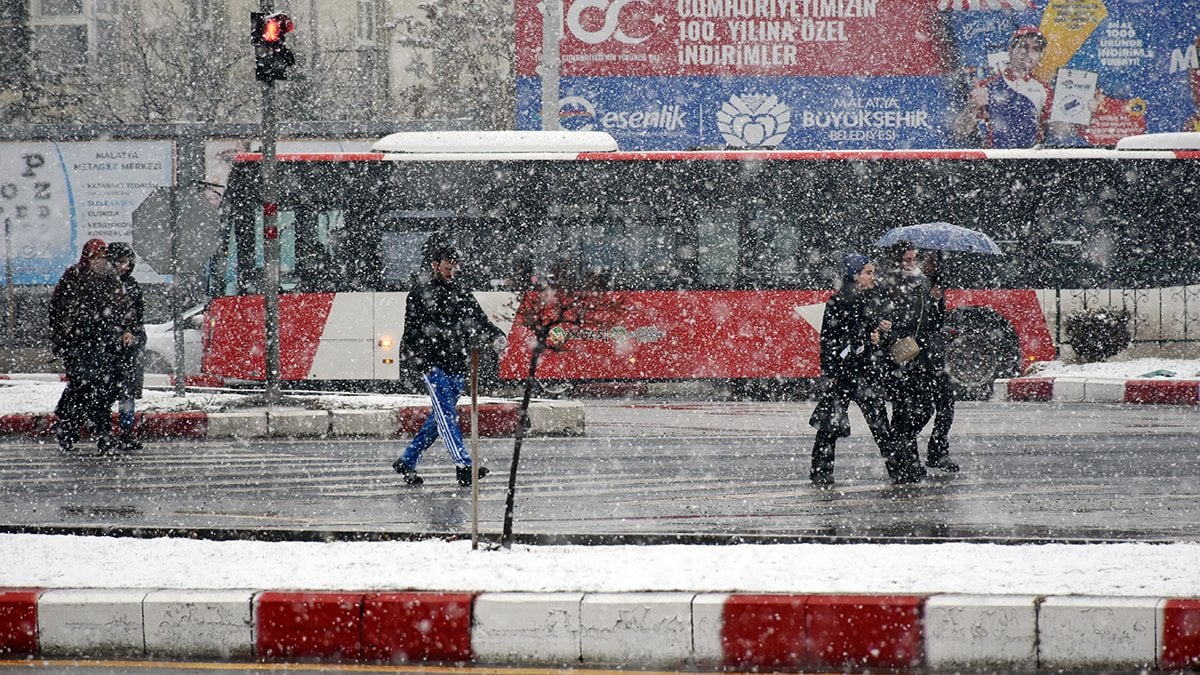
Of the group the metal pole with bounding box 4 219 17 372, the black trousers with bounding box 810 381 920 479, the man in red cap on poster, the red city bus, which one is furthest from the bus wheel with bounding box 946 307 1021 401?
the metal pole with bounding box 4 219 17 372

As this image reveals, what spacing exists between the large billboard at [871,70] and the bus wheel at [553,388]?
971 centimetres

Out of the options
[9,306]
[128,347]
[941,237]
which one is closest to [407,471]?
[128,347]

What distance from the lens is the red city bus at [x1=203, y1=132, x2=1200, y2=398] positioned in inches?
758

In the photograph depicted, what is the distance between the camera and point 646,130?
29391 millimetres

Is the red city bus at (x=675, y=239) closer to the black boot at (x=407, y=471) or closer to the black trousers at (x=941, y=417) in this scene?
the black trousers at (x=941, y=417)

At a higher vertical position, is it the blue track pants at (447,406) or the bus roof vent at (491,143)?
the bus roof vent at (491,143)

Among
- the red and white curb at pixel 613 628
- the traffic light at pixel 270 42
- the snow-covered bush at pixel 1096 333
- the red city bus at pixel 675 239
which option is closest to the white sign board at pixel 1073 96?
the red city bus at pixel 675 239

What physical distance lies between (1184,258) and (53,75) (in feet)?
76.8

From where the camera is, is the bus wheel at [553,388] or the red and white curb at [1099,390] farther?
the bus wheel at [553,388]

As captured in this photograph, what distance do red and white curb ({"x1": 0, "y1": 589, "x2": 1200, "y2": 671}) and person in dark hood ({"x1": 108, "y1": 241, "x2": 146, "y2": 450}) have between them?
288 inches

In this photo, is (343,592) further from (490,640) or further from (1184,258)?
(1184,258)

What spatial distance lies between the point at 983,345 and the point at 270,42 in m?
9.11

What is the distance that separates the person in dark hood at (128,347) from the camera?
13.5 m

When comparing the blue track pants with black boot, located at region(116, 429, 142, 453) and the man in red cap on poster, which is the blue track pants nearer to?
black boot, located at region(116, 429, 142, 453)
